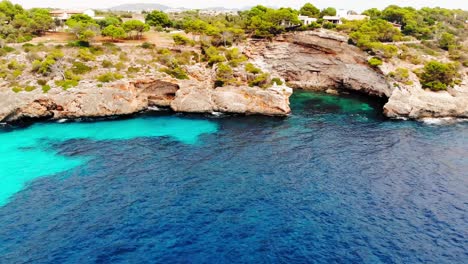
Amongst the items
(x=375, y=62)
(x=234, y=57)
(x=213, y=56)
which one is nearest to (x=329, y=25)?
(x=375, y=62)

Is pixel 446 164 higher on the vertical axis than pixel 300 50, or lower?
lower

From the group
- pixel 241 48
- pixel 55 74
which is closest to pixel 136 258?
pixel 55 74

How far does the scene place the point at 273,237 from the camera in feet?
110

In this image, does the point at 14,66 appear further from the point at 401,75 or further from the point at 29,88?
the point at 401,75

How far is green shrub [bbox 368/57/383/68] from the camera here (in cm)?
7651

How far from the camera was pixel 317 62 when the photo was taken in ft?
283

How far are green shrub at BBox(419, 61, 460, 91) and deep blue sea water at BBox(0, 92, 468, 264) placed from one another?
10084mm

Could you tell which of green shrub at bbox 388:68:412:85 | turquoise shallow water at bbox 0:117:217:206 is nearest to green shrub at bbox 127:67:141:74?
turquoise shallow water at bbox 0:117:217:206

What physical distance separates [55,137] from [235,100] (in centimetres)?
2964

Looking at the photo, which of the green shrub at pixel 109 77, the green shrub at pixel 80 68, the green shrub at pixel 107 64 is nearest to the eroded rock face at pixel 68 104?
the green shrub at pixel 109 77

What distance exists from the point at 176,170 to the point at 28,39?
58581mm

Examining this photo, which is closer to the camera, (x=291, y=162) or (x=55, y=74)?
(x=291, y=162)

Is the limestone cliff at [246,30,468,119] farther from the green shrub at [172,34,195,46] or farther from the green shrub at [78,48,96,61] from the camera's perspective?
the green shrub at [78,48,96,61]

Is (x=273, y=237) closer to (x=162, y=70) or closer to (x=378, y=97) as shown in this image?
(x=162, y=70)
